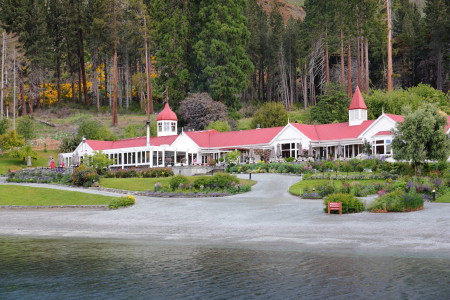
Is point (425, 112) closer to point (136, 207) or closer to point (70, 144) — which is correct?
point (136, 207)

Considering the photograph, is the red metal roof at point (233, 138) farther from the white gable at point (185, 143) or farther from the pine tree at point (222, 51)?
the pine tree at point (222, 51)

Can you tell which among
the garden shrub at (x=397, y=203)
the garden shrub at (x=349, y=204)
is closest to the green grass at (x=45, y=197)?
the garden shrub at (x=349, y=204)

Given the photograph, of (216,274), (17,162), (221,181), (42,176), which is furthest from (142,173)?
(216,274)

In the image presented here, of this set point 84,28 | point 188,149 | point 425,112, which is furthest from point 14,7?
point 425,112

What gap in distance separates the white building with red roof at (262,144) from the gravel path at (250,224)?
1966 centimetres

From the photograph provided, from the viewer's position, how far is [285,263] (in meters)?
15.7

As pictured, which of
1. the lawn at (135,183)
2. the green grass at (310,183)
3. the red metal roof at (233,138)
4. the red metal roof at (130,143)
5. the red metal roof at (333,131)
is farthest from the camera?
the red metal roof at (130,143)

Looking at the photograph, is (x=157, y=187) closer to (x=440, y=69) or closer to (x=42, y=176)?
(x=42, y=176)

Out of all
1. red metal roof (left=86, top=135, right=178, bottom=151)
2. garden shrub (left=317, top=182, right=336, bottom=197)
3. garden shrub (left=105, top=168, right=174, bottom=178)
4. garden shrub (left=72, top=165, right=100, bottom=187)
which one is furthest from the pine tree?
garden shrub (left=317, top=182, right=336, bottom=197)

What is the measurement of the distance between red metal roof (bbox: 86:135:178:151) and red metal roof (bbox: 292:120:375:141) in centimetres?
1396

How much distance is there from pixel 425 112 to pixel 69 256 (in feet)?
84.4

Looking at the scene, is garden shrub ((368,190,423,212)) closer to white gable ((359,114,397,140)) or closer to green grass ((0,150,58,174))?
white gable ((359,114,397,140))

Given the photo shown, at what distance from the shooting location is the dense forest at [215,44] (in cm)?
6975

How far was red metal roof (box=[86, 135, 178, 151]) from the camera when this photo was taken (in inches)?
2232
